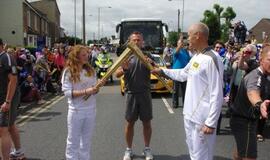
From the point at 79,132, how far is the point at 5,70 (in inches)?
55.6

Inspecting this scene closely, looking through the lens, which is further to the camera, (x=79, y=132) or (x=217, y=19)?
(x=217, y=19)

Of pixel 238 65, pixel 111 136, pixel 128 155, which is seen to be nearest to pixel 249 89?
pixel 238 65

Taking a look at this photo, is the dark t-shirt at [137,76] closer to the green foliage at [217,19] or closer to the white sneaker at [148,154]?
the white sneaker at [148,154]

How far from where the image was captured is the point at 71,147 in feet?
20.0

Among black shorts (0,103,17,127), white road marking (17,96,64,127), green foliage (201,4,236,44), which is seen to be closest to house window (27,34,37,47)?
green foliage (201,4,236,44)

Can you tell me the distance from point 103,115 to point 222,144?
4319mm

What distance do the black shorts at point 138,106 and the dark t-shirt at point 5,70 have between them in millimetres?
1822

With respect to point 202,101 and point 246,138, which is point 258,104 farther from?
point 246,138

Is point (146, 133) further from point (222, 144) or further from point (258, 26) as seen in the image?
point (258, 26)

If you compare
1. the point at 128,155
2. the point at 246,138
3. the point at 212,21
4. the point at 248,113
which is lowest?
the point at 128,155

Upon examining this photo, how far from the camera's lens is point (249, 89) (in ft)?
16.1

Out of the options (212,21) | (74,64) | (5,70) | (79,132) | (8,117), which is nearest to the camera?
(74,64)

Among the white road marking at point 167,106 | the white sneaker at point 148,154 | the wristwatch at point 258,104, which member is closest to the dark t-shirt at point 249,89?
the wristwatch at point 258,104

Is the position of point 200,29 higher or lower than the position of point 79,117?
higher
